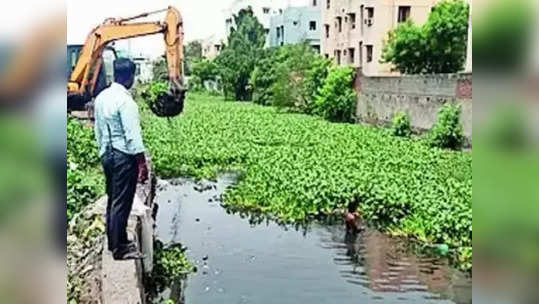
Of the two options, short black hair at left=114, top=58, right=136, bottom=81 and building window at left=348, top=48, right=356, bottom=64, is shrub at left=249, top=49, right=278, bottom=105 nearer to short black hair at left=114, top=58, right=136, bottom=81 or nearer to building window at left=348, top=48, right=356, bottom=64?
building window at left=348, top=48, right=356, bottom=64

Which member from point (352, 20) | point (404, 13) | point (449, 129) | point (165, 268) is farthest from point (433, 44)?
point (165, 268)

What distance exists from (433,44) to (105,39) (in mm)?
14891

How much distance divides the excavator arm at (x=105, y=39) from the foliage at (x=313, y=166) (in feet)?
2.58

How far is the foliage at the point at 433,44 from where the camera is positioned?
16656 millimetres

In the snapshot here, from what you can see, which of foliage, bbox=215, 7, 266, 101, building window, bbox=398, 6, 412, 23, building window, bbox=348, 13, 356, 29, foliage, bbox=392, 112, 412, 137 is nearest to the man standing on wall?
foliage, bbox=215, 7, 266, 101

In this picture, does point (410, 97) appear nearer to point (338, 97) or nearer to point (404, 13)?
point (338, 97)

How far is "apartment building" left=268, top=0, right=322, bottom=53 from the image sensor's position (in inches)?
340

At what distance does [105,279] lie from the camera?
3664 mm

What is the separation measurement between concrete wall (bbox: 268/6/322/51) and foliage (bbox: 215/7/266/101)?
0.27 metres

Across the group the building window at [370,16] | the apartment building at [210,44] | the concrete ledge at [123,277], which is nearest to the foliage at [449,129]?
the building window at [370,16]

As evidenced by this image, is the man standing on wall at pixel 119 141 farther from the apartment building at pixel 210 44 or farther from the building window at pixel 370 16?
the building window at pixel 370 16
